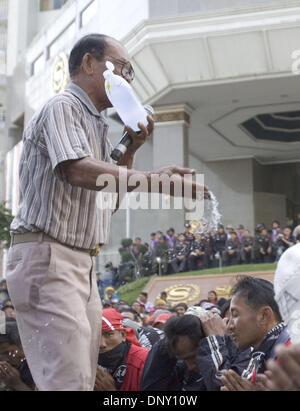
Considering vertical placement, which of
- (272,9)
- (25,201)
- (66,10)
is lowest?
(25,201)

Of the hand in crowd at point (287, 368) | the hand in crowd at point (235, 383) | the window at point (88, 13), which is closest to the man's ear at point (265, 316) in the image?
the hand in crowd at point (235, 383)

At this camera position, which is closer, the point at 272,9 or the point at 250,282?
the point at 250,282

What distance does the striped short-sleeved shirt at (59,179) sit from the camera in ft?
6.73

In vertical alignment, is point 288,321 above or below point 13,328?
above

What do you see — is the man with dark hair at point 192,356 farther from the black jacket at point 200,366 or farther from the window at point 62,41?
the window at point 62,41

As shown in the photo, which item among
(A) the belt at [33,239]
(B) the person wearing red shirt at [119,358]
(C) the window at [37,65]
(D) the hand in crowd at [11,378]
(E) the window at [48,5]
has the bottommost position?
(D) the hand in crowd at [11,378]

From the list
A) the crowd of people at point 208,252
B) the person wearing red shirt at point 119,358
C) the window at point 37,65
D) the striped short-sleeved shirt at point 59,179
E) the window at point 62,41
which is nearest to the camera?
the striped short-sleeved shirt at point 59,179

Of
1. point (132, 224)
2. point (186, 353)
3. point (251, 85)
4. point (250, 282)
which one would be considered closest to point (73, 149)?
point (250, 282)

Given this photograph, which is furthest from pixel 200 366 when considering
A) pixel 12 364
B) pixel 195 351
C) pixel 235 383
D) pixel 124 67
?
pixel 124 67

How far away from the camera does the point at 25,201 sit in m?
2.14

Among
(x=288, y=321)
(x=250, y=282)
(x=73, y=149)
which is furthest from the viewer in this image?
(x=250, y=282)

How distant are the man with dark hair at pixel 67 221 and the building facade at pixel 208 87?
14.1 meters

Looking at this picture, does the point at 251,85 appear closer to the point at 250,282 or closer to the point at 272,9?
the point at 272,9
